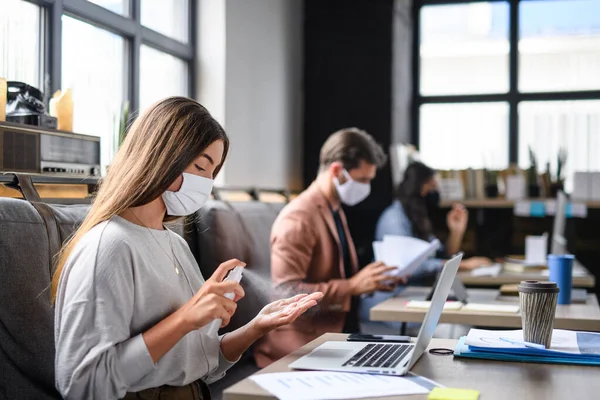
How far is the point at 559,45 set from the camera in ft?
19.2

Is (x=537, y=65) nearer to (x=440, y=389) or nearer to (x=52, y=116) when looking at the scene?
(x=52, y=116)

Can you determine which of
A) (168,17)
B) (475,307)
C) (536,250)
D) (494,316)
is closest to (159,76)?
(168,17)

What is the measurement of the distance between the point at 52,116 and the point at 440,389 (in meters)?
1.82

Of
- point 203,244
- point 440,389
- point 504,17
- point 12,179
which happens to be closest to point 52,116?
point 12,179

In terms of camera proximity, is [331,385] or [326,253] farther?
[326,253]

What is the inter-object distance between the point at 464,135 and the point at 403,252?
3.32 metres

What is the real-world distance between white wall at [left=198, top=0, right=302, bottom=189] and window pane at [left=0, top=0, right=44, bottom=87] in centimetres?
147

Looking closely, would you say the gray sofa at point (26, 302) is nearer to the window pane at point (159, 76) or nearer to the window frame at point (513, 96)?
the window pane at point (159, 76)

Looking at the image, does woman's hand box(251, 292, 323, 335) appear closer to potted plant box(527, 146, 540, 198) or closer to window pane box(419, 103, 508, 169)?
potted plant box(527, 146, 540, 198)

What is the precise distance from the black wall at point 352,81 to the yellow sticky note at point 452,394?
13.6 feet

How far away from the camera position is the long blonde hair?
1.51m

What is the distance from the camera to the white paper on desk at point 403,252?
2871mm

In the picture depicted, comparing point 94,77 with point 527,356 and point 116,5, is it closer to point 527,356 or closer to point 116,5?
point 116,5

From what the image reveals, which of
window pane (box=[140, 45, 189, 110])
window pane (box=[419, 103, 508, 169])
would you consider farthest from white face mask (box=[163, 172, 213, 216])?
window pane (box=[419, 103, 508, 169])
